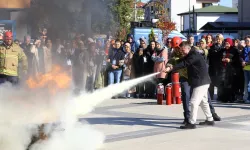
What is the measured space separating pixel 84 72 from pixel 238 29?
3815 cm

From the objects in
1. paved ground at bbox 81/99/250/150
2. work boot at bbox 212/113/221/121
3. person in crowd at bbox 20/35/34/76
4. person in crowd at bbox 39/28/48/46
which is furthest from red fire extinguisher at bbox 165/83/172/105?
person in crowd at bbox 39/28/48/46

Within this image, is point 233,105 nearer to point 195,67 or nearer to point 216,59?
→ point 216,59

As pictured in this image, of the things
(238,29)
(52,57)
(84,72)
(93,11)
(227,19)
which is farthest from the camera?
(227,19)

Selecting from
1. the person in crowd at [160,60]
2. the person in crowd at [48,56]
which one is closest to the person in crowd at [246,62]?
the person in crowd at [160,60]

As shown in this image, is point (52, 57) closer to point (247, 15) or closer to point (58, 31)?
point (58, 31)

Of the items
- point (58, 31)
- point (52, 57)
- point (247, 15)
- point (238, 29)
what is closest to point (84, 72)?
point (52, 57)

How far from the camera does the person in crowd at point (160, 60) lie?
14.5m

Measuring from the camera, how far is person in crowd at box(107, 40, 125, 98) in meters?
15.9

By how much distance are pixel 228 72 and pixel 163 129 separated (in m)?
5.10

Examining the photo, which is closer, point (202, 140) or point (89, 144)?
point (89, 144)

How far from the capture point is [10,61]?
10.2 meters

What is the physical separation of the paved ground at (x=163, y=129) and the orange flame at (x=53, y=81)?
1.22 metres

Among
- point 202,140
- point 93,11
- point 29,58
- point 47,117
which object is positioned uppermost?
point 93,11

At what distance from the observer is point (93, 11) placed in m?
7.07
